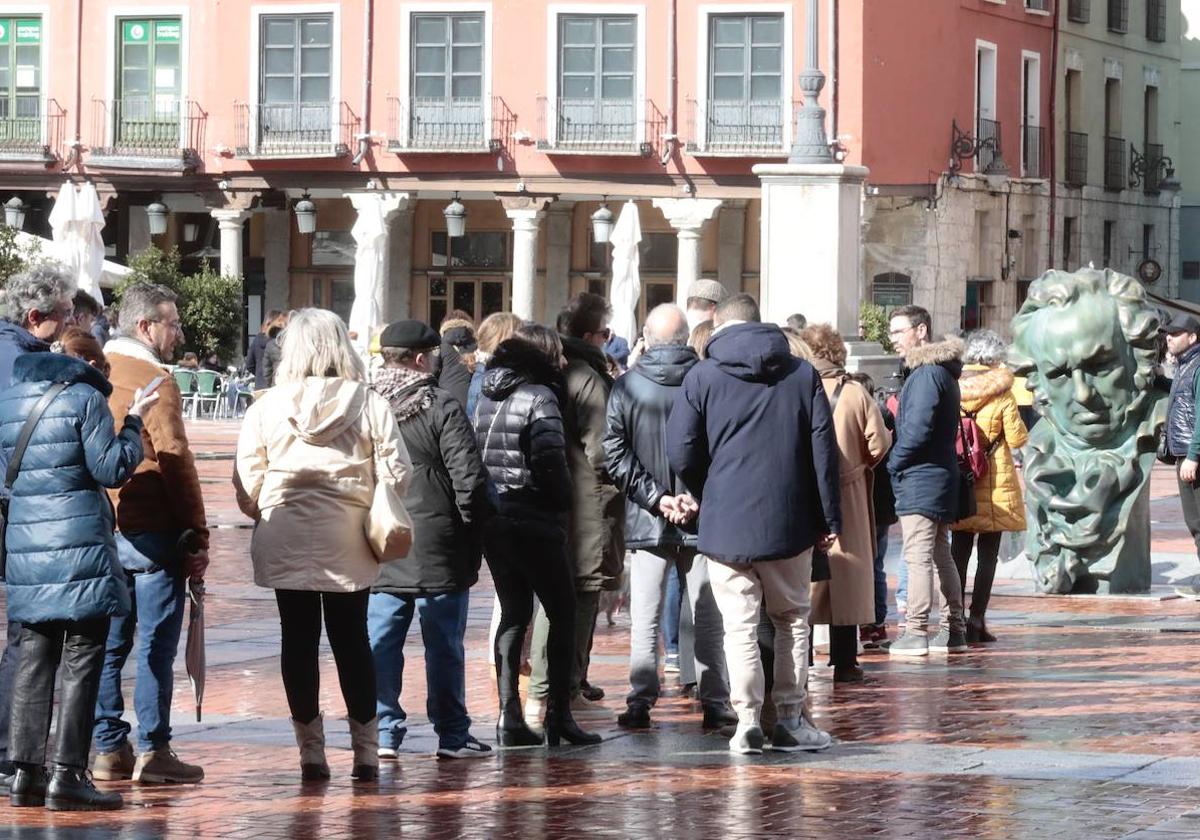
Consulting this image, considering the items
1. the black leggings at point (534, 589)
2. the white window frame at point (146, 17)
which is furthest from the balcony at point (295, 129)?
the black leggings at point (534, 589)

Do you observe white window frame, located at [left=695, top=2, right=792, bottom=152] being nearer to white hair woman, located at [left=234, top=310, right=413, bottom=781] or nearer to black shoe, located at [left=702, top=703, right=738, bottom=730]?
black shoe, located at [left=702, top=703, right=738, bottom=730]

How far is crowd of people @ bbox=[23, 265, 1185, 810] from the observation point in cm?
825

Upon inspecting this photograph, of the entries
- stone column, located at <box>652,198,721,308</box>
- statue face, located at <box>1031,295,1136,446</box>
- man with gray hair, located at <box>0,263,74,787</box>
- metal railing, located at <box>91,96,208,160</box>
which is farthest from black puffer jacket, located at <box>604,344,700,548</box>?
metal railing, located at <box>91,96,208,160</box>

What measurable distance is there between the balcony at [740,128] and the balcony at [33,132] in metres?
11.3

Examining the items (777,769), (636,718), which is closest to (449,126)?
(636,718)

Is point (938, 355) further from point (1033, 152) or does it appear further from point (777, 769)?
point (1033, 152)

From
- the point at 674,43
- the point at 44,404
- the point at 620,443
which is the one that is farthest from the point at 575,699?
the point at 674,43

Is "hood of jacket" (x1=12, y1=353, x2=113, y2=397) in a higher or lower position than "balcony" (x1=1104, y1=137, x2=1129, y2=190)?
lower

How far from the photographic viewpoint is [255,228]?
152 ft

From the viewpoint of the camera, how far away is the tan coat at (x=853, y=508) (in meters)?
11.0

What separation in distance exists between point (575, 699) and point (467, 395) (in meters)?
3.23

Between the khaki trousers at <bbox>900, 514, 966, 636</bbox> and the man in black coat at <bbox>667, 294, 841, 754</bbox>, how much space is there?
9.61 ft

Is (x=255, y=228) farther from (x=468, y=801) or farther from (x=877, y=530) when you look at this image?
(x=468, y=801)

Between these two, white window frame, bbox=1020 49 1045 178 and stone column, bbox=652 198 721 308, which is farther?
white window frame, bbox=1020 49 1045 178
